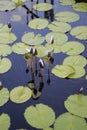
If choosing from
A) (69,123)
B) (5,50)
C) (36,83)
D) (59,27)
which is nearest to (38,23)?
(59,27)

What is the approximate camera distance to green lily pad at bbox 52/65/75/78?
1.97 meters

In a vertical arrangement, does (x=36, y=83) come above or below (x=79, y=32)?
below

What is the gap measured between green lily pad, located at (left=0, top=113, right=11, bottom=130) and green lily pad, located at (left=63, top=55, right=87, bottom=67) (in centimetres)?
61

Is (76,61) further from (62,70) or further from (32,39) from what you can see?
(32,39)

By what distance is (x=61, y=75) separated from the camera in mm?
1974

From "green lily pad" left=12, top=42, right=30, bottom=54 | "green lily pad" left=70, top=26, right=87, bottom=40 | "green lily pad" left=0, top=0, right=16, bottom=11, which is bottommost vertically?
"green lily pad" left=12, top=42, right=30, bottom=54

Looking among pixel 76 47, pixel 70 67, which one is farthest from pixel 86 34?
pixel 70 67

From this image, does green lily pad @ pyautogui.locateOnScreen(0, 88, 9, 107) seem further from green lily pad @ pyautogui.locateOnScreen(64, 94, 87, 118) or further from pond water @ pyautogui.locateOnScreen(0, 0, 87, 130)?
green lily pad @ pyautogui.locateOnScreen(64, 94, 87, 118)

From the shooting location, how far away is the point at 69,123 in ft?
5.42

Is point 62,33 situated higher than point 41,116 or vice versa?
point 62,33

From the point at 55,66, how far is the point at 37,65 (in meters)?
0.13

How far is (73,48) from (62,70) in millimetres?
279

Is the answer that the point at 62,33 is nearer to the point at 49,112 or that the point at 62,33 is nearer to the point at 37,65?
the point at 37,65

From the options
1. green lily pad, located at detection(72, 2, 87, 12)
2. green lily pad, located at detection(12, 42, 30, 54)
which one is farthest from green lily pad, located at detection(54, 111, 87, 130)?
green lily pad, located at detection(72, 2, 87, 12)
